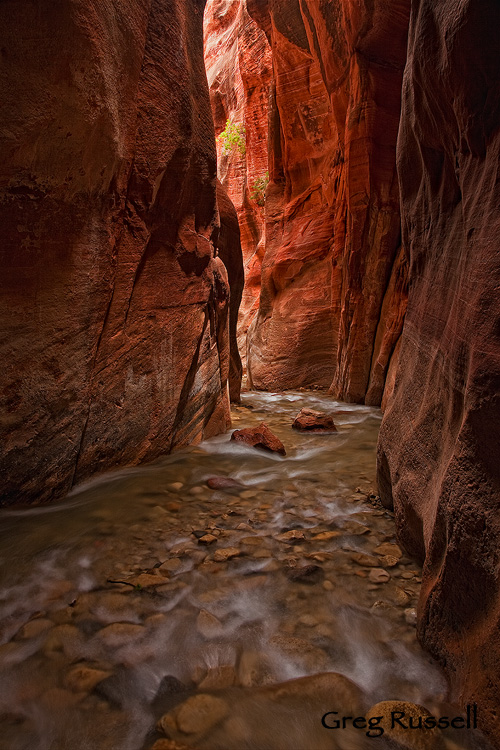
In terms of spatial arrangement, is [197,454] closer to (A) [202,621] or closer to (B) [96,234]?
(B) [96,234]

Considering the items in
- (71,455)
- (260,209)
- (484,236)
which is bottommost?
(71,455)

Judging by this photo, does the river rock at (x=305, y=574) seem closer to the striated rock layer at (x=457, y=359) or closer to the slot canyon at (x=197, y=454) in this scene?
the slot canyon at (x=197, y=454)

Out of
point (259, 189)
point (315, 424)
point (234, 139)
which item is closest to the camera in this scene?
point (315, 424)

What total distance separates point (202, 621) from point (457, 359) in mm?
1553

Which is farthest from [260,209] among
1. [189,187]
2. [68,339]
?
[68,339]

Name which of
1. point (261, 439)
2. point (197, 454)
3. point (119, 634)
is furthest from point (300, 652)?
point (261, 439)

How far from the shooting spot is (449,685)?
1.55 m

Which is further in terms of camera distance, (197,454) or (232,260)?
(232,260)

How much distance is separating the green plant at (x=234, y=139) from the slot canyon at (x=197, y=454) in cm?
1598

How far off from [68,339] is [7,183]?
1.01 metres

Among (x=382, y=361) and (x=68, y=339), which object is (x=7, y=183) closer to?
(x=68, y=339)

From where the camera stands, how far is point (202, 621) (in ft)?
6.31

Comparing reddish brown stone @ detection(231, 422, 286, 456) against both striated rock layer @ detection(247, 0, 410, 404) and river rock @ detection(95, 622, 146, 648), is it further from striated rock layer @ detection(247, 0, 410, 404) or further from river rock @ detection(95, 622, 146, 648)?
striated rock layer @ detection(247, 0, 410, 404)

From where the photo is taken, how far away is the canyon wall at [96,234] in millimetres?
2721
